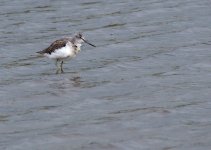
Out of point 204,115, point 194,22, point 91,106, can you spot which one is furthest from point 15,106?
point 194,22

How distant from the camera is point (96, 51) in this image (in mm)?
22078

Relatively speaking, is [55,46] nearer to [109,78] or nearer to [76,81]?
[76,81]

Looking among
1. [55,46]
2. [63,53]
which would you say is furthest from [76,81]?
[55,46]

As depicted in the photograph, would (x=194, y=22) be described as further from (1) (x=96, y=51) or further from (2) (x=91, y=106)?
(2) (x=91, y=106)

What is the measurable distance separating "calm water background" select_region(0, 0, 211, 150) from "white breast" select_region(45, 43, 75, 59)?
1.43 ft

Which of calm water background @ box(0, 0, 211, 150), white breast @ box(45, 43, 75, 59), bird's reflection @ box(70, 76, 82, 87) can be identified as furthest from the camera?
white breast @ box(45, 43, 75, 59)

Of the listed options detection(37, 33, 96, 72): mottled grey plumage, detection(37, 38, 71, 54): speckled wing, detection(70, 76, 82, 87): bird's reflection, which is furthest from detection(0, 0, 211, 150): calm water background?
detection(37, 38, 71, 54): speckled wing

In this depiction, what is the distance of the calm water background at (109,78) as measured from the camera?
14121 mm

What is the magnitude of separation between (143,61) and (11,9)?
8.22 m

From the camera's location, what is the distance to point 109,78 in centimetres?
1889

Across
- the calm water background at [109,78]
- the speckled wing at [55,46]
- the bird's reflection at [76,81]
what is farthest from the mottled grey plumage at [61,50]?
the bird's reflection at [76,81]

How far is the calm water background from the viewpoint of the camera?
1412cm

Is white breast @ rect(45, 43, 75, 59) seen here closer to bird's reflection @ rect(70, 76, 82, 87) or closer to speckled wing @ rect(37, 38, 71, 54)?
speckled wing @ rect(37, 38, 71, 54)

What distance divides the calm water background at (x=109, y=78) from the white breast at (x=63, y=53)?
0.43 meters
